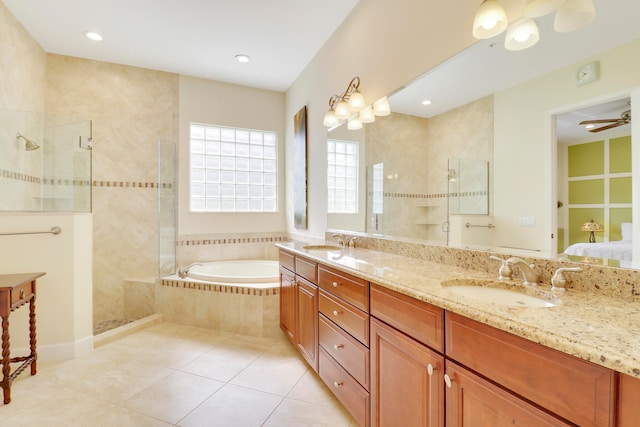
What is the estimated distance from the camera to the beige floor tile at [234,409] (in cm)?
163

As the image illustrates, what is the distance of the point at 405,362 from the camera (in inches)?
45.6

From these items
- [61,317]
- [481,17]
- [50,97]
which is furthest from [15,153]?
[481,17]

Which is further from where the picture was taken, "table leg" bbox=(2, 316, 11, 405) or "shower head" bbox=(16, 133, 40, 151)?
"shower head" bbox=(16, 133, 40, 151)

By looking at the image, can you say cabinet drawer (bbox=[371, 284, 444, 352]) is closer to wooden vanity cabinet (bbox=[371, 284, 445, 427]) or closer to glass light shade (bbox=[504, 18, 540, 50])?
wooden vanity cabinet (bbox=[371, 284, 445, 427])

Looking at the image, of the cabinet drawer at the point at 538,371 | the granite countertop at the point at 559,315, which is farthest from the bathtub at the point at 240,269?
the cabinet drawer at the point at 538,371

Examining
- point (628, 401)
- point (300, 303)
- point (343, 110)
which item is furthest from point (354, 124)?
point (628, 401)

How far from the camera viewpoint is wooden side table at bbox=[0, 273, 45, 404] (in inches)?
69.7

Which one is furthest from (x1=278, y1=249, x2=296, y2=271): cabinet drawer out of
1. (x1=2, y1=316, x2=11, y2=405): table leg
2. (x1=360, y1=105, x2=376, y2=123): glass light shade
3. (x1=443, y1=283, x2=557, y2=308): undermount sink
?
(x1=2, y1=316, x2=11, y2=405): table leg

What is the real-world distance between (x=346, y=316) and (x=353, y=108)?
1577 mm

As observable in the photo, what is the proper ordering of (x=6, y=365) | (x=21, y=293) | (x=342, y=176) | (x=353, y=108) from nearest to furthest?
(x=6, y=365)
(x=21, y=293)
(x=353, y=108)
(x=342, y=176)

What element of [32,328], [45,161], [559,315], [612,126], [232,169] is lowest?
[32,328]

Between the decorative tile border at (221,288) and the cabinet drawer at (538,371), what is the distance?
2019 mm

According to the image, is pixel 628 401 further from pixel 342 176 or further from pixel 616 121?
pixel 342 176

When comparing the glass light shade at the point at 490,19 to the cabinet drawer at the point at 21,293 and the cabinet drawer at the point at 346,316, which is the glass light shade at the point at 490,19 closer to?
the cabinet drawer at the point at 346,316
